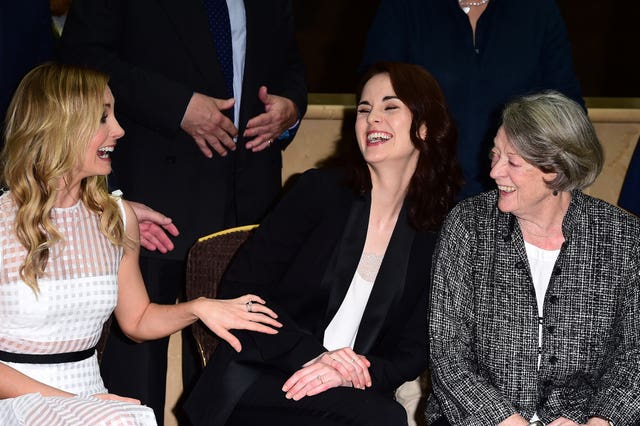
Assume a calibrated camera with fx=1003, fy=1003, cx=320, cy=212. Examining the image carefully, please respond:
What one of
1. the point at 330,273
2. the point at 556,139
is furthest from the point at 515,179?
the point at 330,273

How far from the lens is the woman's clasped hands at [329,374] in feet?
8.05

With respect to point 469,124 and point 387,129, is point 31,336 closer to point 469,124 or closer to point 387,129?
point 387,129

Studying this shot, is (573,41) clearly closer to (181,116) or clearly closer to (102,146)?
(181,116)

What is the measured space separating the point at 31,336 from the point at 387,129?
1075mm

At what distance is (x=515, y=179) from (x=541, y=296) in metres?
0.31

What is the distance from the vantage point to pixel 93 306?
2.40 meters

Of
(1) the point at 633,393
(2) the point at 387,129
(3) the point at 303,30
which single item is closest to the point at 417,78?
(2) the point at 387,129

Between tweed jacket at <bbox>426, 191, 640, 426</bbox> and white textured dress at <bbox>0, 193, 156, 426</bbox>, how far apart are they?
2.58 ft

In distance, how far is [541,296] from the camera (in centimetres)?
257

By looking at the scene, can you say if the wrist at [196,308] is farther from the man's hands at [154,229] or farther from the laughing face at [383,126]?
the laughing face at [383,126]

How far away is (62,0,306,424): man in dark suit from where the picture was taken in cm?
290

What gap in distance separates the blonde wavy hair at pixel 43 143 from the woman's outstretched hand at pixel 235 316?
402 mm

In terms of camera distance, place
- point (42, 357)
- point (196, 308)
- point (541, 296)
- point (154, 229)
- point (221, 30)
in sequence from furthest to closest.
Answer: point (221, 30)
point (154, 229)
point (541, 296)
point (196, 308)
point (42, 357)

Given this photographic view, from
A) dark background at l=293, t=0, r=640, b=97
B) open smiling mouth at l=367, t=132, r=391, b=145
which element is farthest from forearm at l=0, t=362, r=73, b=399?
dark background at l=293, t=0, r=640, b=97
